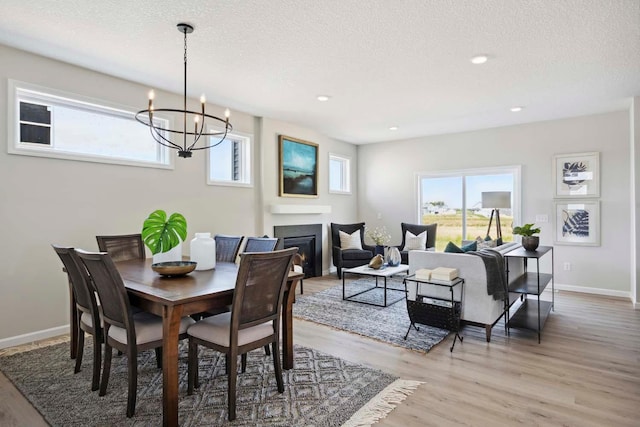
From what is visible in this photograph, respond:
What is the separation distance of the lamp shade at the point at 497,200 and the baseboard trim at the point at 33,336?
553 centimetres

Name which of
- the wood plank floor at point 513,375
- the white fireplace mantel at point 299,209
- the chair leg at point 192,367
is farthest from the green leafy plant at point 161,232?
the white fireplace mantel at point 299,209

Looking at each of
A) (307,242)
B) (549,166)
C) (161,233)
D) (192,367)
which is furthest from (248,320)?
(549,166)

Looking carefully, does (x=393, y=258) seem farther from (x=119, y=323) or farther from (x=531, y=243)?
(x=119, y=323)

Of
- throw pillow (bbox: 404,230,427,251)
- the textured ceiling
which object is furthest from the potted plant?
throw pillow (bbox: 404,230,427,251)

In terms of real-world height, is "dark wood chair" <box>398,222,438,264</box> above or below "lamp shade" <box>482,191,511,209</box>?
below

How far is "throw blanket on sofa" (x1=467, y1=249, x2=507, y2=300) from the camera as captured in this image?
3240mm

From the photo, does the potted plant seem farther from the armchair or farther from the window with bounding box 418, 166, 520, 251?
the armchair

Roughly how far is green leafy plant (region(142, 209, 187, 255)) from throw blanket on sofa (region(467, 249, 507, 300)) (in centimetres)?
260

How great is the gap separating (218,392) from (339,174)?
561cm

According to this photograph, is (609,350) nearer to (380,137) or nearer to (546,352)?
(546,352)

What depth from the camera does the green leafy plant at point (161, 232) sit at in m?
2.61

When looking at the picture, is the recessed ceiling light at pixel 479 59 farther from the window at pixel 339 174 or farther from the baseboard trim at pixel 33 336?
the baseboard trim at pixel 33 336

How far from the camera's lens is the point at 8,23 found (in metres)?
2.74

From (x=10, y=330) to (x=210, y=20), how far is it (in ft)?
10.4
